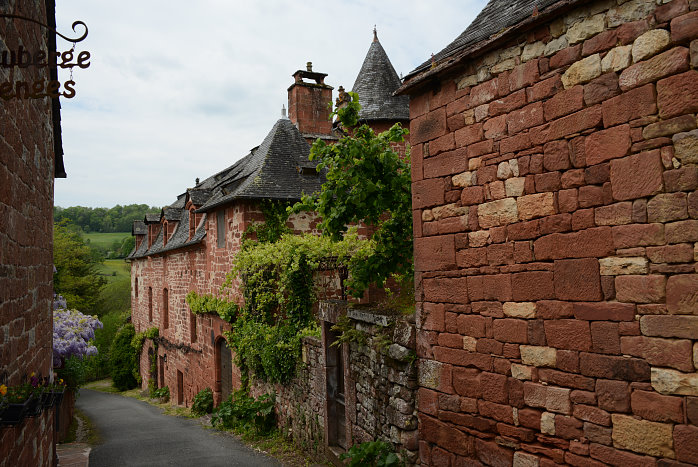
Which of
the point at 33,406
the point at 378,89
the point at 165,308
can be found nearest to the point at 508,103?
the point at 33,406

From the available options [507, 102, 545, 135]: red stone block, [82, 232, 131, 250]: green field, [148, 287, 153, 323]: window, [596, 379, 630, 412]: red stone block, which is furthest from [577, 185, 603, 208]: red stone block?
[82, 232, 131, 250]: green field

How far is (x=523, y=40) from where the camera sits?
4113 mm

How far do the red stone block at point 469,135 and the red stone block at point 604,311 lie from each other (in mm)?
1659

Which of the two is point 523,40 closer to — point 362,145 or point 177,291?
point 362,145

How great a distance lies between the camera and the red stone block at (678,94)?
10.2ft

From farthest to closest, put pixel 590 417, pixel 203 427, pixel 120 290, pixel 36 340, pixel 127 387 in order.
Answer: pixel 120 290 → pixel 127 387 → pixel 203 427 → pixel 36 340 → pixel 590 417

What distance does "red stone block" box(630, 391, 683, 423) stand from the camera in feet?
10.3

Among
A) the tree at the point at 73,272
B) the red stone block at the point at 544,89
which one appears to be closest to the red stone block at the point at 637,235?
the red stone block at the point at 544,89

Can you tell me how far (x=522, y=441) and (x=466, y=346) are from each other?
89cm

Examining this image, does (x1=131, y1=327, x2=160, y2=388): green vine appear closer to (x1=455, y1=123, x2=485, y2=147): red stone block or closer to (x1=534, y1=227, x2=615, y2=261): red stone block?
(x1=455, y1=123, x2=485, y2=147): red stone block

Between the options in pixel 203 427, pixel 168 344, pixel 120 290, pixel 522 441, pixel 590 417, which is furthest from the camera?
pixel 120 290

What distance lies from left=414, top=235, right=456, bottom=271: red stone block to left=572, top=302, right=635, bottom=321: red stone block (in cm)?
128

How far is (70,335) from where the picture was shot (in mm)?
9555

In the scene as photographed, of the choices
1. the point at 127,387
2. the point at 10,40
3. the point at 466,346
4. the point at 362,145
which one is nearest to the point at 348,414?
the point at 466,346
